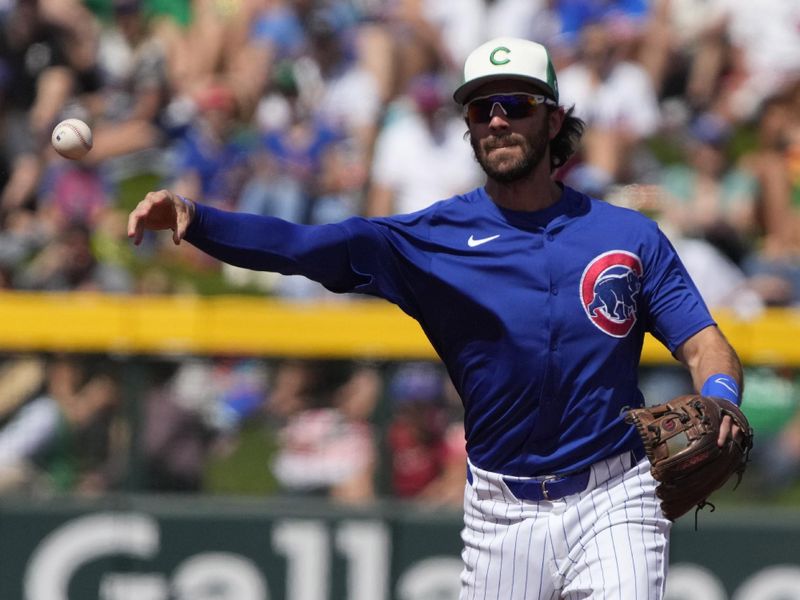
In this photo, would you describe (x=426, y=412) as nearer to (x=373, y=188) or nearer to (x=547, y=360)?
(x=373, y=188)

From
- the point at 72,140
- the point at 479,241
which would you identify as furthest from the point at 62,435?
the point at 479,241

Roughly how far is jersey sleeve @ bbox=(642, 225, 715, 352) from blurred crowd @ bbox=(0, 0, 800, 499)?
3343 mm

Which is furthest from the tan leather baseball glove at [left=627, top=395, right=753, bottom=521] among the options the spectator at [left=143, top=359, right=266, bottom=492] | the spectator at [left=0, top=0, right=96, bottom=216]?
the spectator at [left=0, top=0, right=96, bottom=216]

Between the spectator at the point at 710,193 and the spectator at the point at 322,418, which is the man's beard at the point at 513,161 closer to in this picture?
the spectator at the point at 322,418

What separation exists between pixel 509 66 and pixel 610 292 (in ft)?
2.44

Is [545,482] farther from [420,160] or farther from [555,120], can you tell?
[420,160]

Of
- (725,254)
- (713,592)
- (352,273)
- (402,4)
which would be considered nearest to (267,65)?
(402,4)

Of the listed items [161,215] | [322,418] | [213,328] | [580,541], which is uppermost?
[213,328]

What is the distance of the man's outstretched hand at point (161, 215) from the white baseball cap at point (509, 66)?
3.14 ft

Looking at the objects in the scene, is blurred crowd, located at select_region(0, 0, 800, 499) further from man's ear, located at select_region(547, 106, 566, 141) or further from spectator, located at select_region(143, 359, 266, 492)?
man's ear, located at select_region(547, 106, 566, 141)

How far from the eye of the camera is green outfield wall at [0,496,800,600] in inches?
306

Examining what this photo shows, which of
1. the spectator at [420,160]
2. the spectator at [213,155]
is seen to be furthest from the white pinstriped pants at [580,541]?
the spectator at [213,155]

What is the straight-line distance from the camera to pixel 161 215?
4.09 meters

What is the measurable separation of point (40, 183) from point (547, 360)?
5964mm
